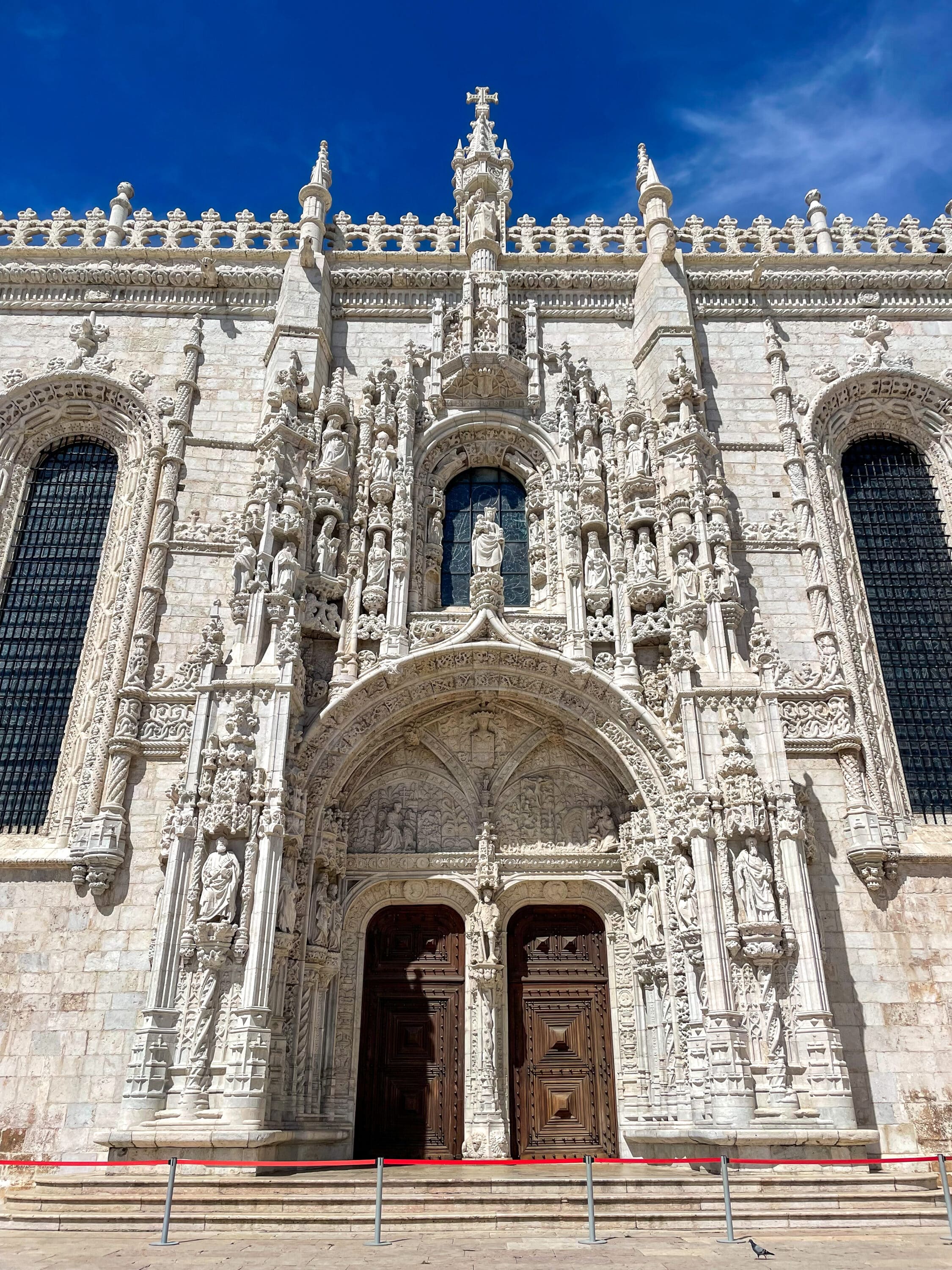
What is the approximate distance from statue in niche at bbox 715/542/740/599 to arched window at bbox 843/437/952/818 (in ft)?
10.2

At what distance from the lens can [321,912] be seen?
13.0 meters

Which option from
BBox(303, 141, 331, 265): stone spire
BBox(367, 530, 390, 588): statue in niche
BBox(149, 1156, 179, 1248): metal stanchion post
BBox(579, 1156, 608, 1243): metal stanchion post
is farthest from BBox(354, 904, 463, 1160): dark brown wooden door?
BBox(303, 141, 331, 265): stone spire

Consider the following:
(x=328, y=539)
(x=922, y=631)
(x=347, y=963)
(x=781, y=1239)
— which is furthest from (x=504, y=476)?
(x=781, y=1239)

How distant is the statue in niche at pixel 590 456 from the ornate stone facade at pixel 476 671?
8cm

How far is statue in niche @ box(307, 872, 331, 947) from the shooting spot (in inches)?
505

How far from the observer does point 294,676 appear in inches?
517

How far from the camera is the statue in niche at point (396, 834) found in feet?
46.3

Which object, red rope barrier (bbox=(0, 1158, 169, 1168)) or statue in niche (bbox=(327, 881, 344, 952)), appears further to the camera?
statue in niche (bbox=(327, 881, 344, 952))

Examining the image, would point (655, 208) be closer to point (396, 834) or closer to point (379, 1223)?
point (396, 834)

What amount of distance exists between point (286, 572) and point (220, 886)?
4541mm

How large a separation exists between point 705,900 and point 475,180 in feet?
45.4

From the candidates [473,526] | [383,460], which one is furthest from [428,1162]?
[383,460]

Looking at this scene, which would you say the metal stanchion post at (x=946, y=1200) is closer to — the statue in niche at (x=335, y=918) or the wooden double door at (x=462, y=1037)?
the wooden double door at (x=462, y=1037)

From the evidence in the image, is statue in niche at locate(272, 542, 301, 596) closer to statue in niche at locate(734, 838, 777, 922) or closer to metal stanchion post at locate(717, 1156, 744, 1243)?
statue in niche at locate(734, 838, 777, 922)
